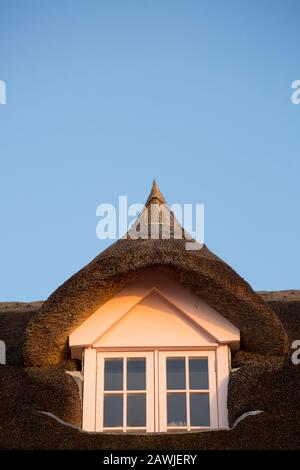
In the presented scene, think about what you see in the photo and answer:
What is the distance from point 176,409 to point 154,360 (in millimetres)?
531

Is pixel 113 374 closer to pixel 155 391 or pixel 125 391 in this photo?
pixel 125 391

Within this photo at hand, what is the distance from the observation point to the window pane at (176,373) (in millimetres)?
10375

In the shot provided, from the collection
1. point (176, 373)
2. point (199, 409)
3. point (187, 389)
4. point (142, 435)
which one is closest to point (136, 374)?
point (176, 373)

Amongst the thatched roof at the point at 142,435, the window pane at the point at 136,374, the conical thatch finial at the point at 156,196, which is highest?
Result: the conical thatch finial at the point at 156,196

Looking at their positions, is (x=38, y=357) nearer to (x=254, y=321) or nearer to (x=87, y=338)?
(x=87, y=338)

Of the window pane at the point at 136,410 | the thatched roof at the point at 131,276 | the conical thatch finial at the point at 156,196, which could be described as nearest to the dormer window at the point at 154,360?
the window pane at the point at 136,410

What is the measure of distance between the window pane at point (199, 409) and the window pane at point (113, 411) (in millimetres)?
662

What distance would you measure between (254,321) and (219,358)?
492 mm

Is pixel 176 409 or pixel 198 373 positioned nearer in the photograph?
pixel 176 409

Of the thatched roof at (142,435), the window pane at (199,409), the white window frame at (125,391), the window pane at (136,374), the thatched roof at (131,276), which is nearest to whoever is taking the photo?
the thatched roof at (142,435)

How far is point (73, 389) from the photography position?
33.5ft

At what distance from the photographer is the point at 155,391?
10297mm

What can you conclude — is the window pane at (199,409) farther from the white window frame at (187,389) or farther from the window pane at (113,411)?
the window pane at (113,411)
